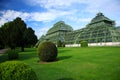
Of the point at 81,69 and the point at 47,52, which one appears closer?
the point at 81,69

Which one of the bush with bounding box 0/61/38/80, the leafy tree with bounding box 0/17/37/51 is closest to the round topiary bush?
the bush with bounding box 0/61/38/80

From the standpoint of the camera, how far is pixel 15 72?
6.05 metres

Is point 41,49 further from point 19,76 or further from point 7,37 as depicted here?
point 7,37

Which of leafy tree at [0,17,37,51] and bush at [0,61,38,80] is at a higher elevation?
leafy tree at [0,17,37,51]

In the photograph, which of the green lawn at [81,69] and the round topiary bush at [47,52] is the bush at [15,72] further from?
the round topiary bush at [47,52]

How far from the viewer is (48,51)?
16859mm

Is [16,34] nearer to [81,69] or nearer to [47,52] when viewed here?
[47,52]

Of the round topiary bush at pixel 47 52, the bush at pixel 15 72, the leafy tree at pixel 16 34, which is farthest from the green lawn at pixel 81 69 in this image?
the leafy tree at pixel 16 34

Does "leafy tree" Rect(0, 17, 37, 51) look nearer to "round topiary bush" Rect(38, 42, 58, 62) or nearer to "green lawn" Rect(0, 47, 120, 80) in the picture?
"round topiary bush" Rect(38, 42, 58, 62)

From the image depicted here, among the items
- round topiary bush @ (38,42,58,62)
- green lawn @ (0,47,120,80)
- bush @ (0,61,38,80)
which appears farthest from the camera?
round topiary bush @ (38,42,58,62)

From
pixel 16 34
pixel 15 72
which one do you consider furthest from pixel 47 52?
pixel 16 34

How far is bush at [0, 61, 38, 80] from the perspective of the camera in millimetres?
5949

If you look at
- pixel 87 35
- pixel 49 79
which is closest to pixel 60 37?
pixel 87 35

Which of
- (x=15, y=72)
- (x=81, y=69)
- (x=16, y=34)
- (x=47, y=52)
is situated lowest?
(x=81, y=69)
